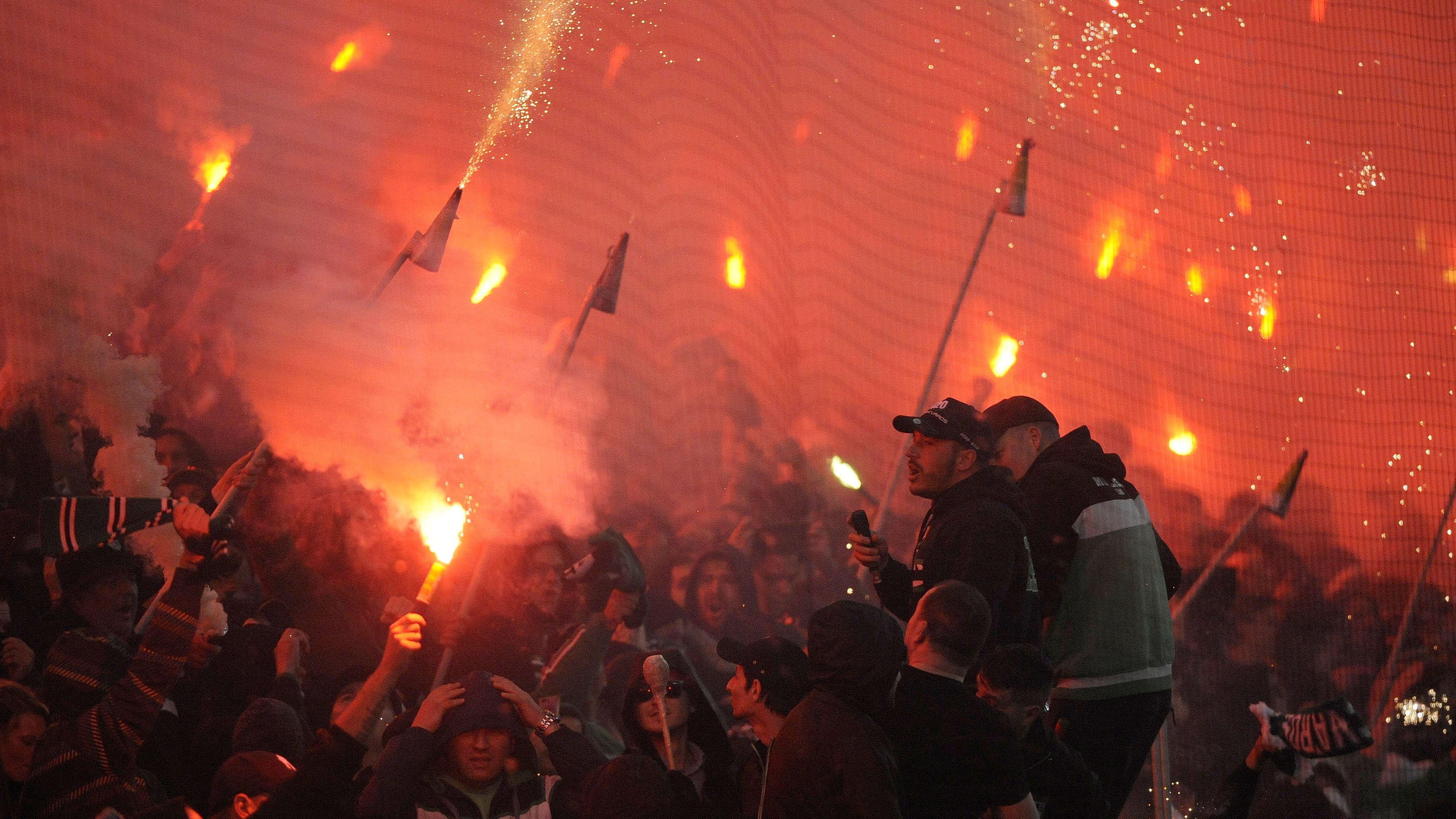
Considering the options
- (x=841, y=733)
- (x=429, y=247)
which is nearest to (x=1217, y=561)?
(x=429, y=247)

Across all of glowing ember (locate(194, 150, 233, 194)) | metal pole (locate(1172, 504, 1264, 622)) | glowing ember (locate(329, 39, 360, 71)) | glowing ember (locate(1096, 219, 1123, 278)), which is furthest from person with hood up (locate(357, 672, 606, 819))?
glowing ember (locate(1096, 219, 1123, 278))

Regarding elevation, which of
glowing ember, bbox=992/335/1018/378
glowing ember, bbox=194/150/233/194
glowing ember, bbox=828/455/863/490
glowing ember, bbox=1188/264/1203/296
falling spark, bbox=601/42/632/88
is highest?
falling spark, bbox=601/42/632/88

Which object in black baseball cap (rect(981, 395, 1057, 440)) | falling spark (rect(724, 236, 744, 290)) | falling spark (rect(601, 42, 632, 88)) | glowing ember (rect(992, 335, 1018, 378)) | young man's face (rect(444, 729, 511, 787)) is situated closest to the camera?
black baseball cap (rect(981, 395, 1057, 440))

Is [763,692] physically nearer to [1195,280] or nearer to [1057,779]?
[1057,779]

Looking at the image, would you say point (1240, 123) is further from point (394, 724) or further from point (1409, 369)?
point (394, 724)

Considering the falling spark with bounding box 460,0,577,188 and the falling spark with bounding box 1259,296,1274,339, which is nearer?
the falling spark with bounding box 460,0,577,188

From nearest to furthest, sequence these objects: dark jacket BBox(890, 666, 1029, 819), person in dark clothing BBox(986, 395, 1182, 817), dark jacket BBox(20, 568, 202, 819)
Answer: dark jacket BBox(890, 666, 1029, 819), dark jacket BBox(20, 568, 202, 819), person in dark clothing BBox(986, 395, 1182, 817)

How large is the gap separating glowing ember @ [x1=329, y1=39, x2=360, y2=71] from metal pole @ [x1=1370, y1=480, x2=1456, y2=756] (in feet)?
20.3

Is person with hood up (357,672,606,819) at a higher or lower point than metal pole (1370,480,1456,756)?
lower

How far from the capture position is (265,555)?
404cm

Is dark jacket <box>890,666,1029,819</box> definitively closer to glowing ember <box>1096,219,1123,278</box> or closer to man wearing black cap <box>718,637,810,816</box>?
man wearing black cap <box>718,637,810,816</box>

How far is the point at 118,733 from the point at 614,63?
4.46 meters

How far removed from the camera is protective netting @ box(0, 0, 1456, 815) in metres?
4.61

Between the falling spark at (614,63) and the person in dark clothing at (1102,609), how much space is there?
397cm
